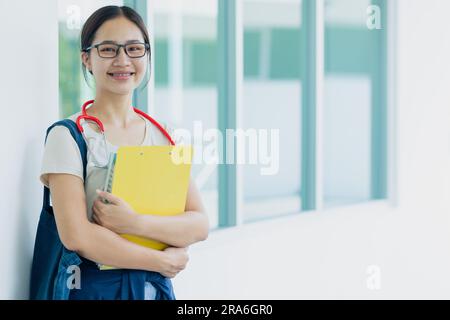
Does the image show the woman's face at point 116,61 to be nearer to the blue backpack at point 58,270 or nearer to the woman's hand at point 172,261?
the blue backpack at point 58,270

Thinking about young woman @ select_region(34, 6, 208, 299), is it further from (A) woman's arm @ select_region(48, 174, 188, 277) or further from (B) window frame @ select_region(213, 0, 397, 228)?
(B) window frame @ select_region(213, 0, 397, 228)

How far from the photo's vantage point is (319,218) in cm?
330

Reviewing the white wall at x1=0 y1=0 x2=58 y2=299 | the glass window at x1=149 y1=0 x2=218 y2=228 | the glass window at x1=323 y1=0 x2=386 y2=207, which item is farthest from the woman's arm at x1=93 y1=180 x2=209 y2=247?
the glass window at x1=149 y1=0 x2=218 y2=228

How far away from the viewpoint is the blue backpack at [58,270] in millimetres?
1529

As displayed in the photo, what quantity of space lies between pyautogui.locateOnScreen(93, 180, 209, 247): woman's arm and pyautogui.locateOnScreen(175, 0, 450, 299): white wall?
4.34 ft

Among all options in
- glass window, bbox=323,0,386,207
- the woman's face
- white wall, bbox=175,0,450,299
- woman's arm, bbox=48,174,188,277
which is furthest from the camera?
glass window, bbox=323,0,386,207

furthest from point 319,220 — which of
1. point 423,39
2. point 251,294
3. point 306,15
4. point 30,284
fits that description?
point 30,284

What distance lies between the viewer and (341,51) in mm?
4398

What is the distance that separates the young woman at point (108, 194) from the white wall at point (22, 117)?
115 millimetres

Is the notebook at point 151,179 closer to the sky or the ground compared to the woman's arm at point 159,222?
closer to the sky

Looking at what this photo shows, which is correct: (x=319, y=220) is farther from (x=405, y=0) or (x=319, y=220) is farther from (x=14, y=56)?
(x=14, y=56)

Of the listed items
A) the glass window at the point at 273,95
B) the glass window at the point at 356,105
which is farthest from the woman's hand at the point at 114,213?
the glass window at the point at 273,95

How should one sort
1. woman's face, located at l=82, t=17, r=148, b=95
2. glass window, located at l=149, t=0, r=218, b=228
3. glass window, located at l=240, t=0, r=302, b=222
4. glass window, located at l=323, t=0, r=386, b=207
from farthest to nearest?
glass window, located at l=240, t=0, r=302, b=222, glass window, located at l=149, t=0, r=218, b=228, glass window, located at l=323, t=0, r=386, b=207, woman's face, located at l=82, t=17, r=148, b=95

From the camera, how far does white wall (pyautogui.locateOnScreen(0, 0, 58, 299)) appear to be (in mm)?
1561
